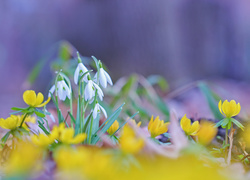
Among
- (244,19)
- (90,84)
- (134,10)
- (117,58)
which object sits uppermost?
(244,19)

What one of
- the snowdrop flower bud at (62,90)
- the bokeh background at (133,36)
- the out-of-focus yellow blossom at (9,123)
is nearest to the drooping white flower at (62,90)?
the snowdrop flower bud at (62,90)

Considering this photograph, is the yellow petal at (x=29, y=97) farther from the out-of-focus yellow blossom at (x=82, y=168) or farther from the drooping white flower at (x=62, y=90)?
the out-of-focus yellow blossom at (x=82, y=168)

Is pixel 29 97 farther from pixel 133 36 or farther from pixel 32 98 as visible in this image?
pixel 133 36

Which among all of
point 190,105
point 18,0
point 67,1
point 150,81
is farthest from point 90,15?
→ point 150,81

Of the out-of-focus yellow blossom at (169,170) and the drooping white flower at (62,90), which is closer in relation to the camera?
the out-of-focus yellow blossom at (169,170)

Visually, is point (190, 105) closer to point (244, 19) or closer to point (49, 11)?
point (244, 19)

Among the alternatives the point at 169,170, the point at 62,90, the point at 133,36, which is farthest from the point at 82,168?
the point at 133,36

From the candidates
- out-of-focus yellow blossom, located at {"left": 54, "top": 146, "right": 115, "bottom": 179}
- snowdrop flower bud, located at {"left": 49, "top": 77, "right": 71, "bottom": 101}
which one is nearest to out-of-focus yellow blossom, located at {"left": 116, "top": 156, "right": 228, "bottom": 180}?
out-of-focus yellow blossom, located at {"left": 54, "top": 146, "right": 115, "bottom": 179}

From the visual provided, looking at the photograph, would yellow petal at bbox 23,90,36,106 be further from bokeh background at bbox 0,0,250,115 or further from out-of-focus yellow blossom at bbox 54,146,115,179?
bokeh background at bbox 0,0,250,115
